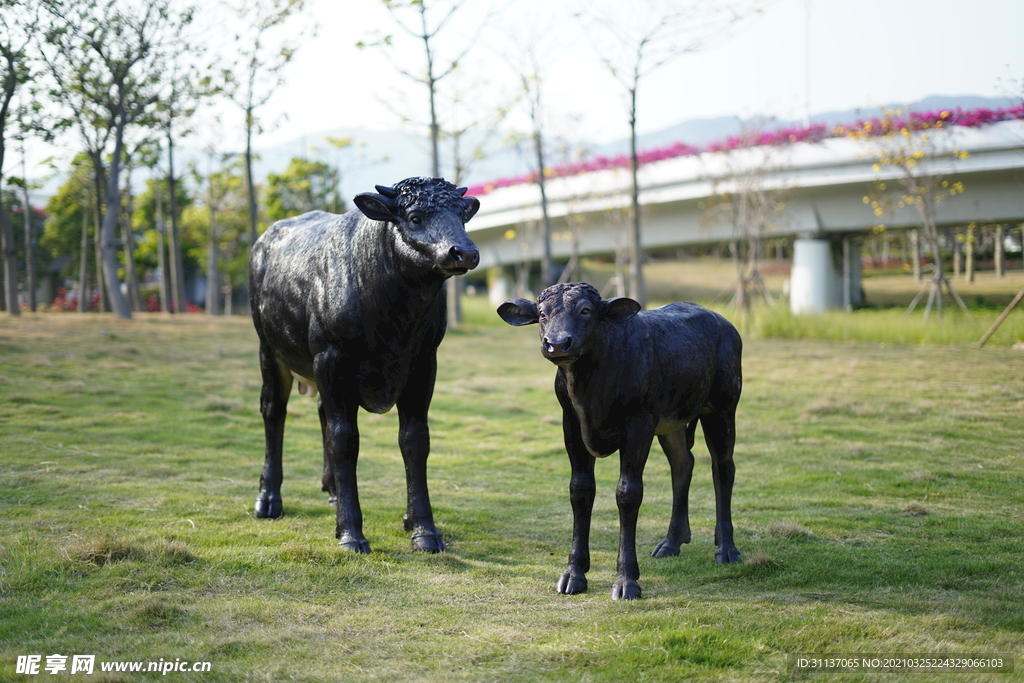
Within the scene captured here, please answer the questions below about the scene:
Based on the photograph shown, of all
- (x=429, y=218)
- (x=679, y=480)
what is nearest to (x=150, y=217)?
(x=429, y=218)

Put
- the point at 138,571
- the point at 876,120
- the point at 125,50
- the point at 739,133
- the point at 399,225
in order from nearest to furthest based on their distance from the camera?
1. the point at 138,571
2. the point at 399,225
3. the point at 125,50
4. the point at 876,120
5. the point at 739,133

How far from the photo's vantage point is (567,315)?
4.83 meters

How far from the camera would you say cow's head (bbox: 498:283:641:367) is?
473 cm

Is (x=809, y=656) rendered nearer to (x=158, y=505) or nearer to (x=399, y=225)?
(x=399, y=225)

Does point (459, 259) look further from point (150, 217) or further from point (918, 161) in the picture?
point (150, 217)

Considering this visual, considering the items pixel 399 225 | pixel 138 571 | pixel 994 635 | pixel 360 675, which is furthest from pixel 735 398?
pixel 138 571

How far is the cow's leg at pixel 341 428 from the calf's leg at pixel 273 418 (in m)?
0.99

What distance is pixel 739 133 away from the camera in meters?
26.2

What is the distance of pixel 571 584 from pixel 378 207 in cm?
277

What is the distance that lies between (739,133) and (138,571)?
24.3 metres

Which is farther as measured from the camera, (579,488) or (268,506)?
(268,506)

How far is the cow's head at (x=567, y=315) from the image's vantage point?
15.5ft

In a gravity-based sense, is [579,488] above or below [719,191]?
below

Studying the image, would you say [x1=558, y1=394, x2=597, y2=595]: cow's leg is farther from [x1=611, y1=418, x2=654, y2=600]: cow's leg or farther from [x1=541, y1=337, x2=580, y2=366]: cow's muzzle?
[x1=541, y1=337, x2=580, y2=366]: cow's muzzle
